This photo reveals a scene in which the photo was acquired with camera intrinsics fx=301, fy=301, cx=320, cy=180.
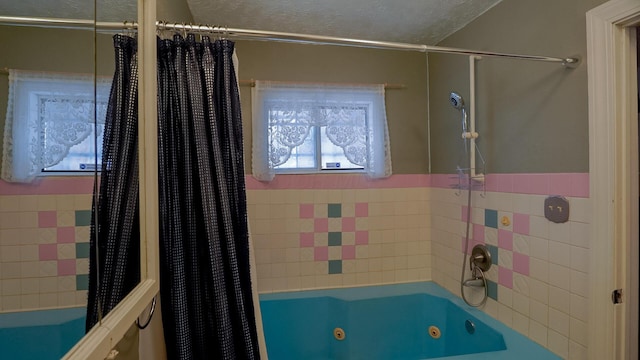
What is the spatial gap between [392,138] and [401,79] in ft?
1.55

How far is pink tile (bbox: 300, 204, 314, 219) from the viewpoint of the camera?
2.24m

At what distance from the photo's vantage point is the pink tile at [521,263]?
1579 millimetres

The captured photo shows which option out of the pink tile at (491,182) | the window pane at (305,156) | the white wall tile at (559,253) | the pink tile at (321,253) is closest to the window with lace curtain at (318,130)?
the window pane at (305,156)

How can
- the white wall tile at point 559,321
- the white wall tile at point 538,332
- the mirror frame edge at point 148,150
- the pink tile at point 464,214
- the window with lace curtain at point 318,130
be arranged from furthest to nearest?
the window with lace curtain at point 318,130
the pink tile at point 464,214
the white wall tile at point 538,332
the white wall tile at point 559,321
the mirror frame edge at point 148,150

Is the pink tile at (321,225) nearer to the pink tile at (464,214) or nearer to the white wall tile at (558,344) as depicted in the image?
the pink tile at (464,214)

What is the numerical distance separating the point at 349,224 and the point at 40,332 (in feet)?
6.35

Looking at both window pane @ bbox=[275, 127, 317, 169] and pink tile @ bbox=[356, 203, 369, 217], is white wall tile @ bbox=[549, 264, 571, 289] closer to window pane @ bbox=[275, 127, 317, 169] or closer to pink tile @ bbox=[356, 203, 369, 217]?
pink tile @ bbox=[356, 203, 369, 217]

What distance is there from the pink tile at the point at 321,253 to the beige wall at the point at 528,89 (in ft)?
3.65

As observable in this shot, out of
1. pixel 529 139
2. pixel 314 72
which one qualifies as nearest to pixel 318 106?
pixel 314 72

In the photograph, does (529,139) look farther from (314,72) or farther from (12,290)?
(12,290)

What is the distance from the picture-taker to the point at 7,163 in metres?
0.42

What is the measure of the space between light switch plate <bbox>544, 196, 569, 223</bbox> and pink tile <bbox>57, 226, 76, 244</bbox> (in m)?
1.78

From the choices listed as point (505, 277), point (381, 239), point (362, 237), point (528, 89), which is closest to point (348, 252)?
point (362, 237)

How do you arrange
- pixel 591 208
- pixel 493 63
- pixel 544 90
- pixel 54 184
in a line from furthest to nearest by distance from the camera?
pixel 493 63
pixel 544 90
pixel 591 208
pixel 54 184
